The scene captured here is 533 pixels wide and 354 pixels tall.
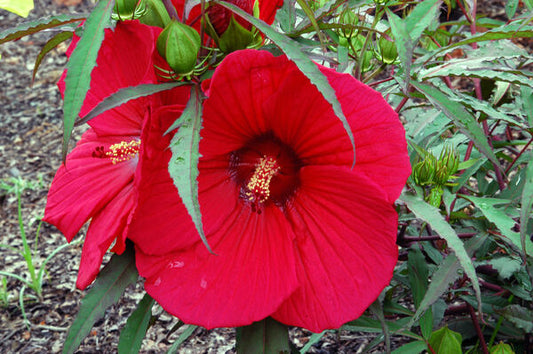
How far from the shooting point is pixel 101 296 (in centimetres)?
70

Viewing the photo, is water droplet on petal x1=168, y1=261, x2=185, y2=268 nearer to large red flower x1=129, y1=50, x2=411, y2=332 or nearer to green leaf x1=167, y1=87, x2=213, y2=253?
large red flower x1=129, y1=50, x2=411, y2=332

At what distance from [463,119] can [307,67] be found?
24 centimetres

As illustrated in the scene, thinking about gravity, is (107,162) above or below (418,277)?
above

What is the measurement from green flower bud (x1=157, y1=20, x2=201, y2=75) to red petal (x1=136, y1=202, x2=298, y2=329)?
21 centimetres

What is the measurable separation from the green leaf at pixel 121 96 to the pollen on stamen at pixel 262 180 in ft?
0.58

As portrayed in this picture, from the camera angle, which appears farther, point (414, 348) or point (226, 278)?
point (414, 348)

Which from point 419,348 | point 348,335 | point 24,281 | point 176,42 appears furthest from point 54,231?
point 176,42

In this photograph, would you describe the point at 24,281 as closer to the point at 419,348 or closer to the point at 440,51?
the point at 419,348

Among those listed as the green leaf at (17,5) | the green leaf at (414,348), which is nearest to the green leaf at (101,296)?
the green leaf at (17,5)

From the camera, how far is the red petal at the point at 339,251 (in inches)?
25.8

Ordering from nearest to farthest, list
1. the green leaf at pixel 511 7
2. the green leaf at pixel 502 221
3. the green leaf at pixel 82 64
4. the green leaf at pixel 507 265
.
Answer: the green leaf at pixel 82 64 → the green leaf at pixel 502 221 → the green leaf at pixel 507 265 → the green leaf at pixel 511 7

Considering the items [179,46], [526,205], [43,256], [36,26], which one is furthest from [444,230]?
[43,256]

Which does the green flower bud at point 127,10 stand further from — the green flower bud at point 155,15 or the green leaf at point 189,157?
the green leaf at point 189,157

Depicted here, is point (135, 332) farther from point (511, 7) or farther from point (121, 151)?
point (511, 7)
